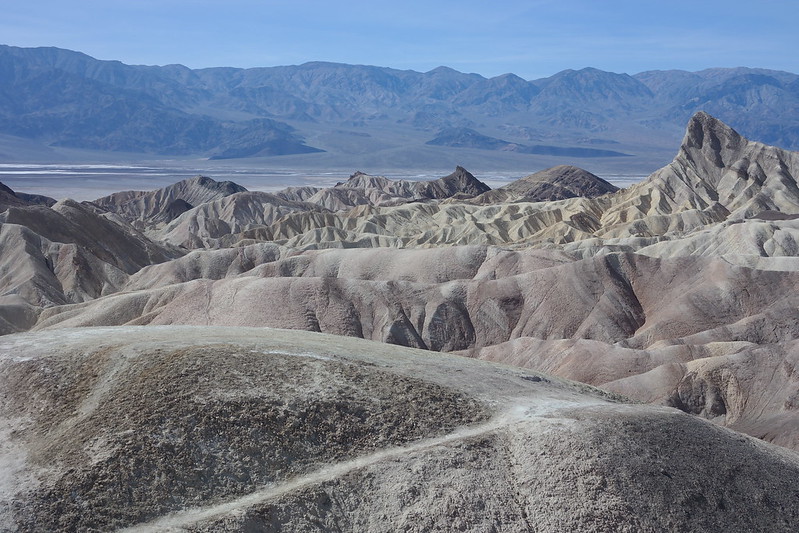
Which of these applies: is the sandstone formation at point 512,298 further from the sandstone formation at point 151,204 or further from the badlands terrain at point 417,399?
the sandstone formation at point 151,204

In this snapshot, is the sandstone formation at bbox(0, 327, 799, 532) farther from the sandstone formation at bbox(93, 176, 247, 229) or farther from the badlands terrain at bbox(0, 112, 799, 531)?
the sandstone formation at bbox(93, 176, 247, 229)

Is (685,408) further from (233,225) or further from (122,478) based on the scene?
(233,225)

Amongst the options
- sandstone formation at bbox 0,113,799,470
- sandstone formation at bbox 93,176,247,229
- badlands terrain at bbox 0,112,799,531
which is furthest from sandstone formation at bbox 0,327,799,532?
sandstone formation at bbox 93,176,247,229

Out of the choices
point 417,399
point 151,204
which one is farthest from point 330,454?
point 151,204

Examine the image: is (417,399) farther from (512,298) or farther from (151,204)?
(151,204)

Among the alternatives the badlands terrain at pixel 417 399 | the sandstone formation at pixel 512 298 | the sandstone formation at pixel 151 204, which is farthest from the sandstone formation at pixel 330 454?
the sandstone formation at pixel 151 204
